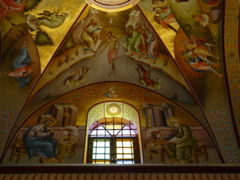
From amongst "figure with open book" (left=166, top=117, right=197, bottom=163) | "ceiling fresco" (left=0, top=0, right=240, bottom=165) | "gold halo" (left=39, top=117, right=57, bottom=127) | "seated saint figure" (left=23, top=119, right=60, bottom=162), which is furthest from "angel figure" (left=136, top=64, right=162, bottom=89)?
"seated saint figure" (left=23, top=119, right=60, bottom=162)

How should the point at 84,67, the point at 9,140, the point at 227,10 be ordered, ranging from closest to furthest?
1. the point at 9,140
2. the point at 227,10
3. the point at 84,67

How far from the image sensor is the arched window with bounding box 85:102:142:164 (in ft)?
30.5

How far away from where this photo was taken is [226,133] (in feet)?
30.4

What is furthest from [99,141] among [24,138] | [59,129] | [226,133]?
[226,133]

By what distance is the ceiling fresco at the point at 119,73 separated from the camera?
29.6 feet

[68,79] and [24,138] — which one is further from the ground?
[68,79]

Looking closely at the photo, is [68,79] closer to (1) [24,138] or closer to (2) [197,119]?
(1) [24,138]

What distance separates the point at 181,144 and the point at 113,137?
7.26 ft

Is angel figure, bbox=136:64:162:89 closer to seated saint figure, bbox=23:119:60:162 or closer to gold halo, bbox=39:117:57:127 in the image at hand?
gold halo, bbox=39:117:57:127

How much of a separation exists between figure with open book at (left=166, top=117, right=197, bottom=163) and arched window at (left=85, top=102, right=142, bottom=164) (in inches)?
42.0

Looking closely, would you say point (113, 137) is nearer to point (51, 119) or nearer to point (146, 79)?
point (51, 119)

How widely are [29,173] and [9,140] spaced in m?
1.80

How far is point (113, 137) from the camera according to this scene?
9969mm

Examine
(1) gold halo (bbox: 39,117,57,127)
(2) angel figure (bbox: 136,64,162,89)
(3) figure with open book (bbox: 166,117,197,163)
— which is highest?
(2) angel figure (bbox: 136,64,162,89)
